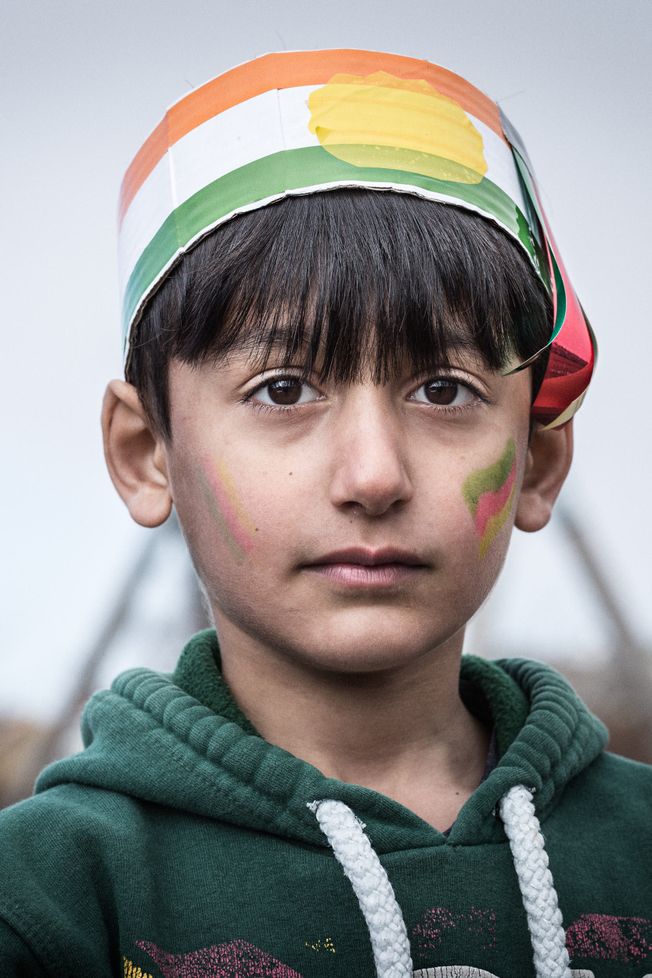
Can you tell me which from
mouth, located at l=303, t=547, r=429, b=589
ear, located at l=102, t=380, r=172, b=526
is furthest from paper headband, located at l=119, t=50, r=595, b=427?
mouth, located at l=303, t=547, r=429, b=589

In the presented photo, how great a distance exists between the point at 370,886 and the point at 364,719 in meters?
0.29

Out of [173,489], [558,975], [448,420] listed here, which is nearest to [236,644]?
[173,489]

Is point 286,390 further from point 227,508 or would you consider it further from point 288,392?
point 227,508

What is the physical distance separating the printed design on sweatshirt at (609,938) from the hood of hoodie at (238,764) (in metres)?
0.17

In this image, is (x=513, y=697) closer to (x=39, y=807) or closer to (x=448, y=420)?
(x=448, y=420)

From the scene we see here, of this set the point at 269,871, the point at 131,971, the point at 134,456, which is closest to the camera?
the point at 131,971

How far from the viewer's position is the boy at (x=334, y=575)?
4.85ft

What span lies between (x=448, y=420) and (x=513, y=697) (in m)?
0.56

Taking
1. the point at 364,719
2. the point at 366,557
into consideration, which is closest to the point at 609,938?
the point at 364,719

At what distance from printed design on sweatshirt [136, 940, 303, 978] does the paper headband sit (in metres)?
0.90

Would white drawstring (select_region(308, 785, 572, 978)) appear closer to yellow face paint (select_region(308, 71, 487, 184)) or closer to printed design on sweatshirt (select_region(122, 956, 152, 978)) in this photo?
printed design on sweatshirt (select_region(122, 956, 152, 978))

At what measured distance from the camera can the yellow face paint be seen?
1636mm

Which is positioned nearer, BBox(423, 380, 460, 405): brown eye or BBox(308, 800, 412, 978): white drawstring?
BBox(308, 800, 412, 978): white drawstring

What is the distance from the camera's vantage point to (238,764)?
155 cm
